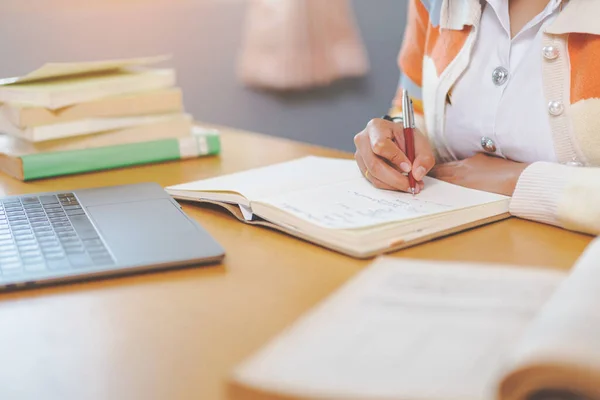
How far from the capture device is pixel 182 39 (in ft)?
6.97

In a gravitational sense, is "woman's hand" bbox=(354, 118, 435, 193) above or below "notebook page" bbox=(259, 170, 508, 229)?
above

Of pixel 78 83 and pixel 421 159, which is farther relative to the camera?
pixel 78 83

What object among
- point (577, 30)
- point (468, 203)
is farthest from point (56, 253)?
point (577, 30)

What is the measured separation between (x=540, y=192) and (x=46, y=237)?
56 cm

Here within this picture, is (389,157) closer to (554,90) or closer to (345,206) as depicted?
(345,206)

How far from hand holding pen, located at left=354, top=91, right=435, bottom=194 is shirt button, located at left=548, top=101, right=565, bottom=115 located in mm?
168

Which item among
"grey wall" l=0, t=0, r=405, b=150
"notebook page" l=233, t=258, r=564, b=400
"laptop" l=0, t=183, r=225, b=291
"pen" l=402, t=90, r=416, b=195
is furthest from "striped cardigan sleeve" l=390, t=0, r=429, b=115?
"grey wall" l=0, t=0, r=405, b=150

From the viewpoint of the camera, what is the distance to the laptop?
0.70 metres

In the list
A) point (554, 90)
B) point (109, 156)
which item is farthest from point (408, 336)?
point (109, 156)

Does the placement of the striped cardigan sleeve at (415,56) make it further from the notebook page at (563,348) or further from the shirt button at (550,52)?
the notebook page at (563,348)

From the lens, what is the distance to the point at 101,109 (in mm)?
1196

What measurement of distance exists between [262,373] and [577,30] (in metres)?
0.69

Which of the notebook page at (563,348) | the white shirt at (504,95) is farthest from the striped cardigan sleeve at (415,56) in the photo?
the notebook page at (563,348)

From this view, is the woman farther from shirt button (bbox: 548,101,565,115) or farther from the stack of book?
the stack of book
